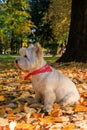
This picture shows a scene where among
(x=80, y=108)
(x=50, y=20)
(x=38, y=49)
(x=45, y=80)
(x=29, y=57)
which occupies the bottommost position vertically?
(x=50, y=20)

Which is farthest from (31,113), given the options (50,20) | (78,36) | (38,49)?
(50,20)

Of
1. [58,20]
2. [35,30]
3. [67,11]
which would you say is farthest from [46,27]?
[67,11]

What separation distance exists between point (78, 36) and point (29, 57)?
8.98 m

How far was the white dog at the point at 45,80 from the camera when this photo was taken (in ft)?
17.6

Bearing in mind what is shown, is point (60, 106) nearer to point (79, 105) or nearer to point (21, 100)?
point (79, 105)

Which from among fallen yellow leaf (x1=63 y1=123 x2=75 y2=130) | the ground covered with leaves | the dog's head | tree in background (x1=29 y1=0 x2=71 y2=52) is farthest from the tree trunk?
tree in background (x1=29 y1=0 x2=71 y2=52)

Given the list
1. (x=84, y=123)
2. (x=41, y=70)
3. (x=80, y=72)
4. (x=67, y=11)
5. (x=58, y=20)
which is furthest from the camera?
(x=58, y=20)

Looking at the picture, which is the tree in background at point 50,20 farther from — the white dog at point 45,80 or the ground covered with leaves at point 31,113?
the white dog at point 45,80

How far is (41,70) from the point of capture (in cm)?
574

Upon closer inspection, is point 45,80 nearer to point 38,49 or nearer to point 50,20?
point 38,49

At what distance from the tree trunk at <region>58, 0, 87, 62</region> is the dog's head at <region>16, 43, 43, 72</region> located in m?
7.95

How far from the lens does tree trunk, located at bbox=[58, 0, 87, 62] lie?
13644 millimetres

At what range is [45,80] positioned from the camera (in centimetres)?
573

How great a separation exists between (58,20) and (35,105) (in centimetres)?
4696
